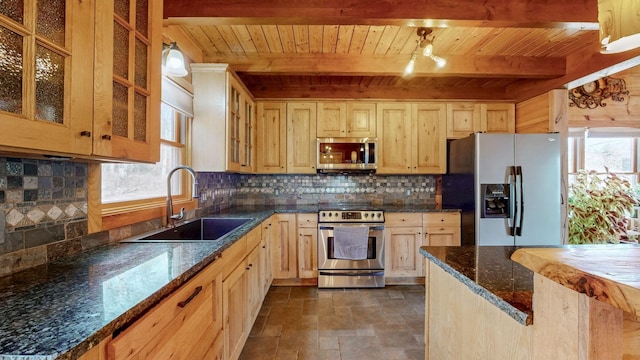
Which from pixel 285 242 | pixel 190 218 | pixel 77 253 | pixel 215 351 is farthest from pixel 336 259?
pixel 77 253

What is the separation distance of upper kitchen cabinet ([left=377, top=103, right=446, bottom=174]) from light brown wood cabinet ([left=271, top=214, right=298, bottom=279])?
143cm

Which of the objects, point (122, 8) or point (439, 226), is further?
point (439, 226)

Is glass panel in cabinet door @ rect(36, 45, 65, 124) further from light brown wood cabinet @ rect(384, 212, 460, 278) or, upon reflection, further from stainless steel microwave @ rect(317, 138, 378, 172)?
light brown wood cabinet @ rect(384, 212, 460, 278)

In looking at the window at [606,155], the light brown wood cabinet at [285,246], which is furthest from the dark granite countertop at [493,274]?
the window at [606,155]

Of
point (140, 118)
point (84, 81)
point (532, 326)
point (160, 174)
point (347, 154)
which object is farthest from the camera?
point (347, 154)

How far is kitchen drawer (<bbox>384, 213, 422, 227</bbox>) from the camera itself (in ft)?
10.3

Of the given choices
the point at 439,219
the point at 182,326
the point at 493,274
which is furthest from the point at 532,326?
the point at 439,219

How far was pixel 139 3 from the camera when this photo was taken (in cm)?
128

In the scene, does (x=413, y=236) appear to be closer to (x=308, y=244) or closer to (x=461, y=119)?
(x=308, y=244)

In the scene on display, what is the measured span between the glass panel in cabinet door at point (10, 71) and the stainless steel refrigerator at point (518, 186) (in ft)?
10.5

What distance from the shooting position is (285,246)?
3.14 meters

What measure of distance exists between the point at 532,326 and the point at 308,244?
256 centimetres

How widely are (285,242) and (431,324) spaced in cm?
205

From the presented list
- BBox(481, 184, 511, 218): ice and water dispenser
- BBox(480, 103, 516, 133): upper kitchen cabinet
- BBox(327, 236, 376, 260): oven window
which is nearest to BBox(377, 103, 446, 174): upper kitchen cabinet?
BBox(480, 103, 516, 133): upper kitchen cabinet
